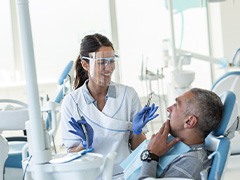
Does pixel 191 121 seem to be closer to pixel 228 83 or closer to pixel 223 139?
pixel 223 139

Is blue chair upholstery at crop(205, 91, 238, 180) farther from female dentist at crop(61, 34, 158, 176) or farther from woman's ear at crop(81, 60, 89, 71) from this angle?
woman's ear at crop(81, 60, 89, 71)

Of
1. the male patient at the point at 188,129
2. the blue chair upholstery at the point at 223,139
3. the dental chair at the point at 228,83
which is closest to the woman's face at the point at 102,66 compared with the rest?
the male patient at the point at 188,129

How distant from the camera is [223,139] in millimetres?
1848

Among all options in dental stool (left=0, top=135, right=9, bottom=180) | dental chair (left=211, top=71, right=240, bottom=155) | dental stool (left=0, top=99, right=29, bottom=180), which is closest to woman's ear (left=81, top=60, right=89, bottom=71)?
dental stool (left=0, top=99, right=29, bottom=180)

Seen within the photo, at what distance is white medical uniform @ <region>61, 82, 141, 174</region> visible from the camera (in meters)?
2.21

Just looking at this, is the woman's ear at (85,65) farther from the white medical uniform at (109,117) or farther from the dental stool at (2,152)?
the dental stool at (2,152)

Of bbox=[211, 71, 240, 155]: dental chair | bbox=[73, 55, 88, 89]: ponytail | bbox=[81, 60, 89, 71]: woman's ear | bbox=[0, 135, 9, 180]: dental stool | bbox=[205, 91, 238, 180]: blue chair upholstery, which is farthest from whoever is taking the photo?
bbox=[211, 71, 240, 155]: dental chair

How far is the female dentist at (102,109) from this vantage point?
2.21 metres

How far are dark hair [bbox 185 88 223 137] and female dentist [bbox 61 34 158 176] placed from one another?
0.92 feet

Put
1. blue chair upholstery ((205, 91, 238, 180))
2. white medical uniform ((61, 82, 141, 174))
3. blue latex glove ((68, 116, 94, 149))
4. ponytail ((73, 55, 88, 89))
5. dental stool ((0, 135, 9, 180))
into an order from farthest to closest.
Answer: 1. dental stool ((0, 135, 9, 180))
2. ponytail ((73, 55, 88, 89))
3. white medical uniform ((61, 82, 141, 174))
4. blue latex glove ((68, 116, 94, 149))
5. blue chair upholstery ((205, 91, 238, 180))

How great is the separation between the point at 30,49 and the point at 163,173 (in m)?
0.78

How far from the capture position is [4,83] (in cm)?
591

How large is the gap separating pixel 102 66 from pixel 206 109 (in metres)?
0.58

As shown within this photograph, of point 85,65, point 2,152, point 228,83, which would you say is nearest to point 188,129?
point 85,65
